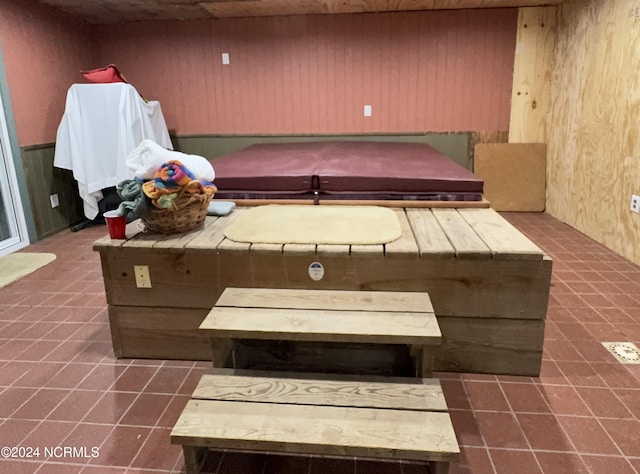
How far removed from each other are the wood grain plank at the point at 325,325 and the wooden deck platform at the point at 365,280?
0.93ft

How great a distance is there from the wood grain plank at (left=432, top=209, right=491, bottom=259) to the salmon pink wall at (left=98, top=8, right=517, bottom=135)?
8.48 ft

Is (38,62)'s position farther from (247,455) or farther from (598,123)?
(598,123)

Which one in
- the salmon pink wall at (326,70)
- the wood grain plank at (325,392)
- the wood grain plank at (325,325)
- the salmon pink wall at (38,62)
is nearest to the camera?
the wood grain plank at (325,392)

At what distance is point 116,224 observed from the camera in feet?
6.50

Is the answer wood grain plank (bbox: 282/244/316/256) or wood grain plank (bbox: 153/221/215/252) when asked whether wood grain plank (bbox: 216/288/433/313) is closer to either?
wood grain plank (bbox: 282/244/316/256)

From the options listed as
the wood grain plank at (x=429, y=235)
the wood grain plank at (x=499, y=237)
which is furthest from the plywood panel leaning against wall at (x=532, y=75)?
the wood grain plank at (x=429, y=235)

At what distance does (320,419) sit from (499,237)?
113cm

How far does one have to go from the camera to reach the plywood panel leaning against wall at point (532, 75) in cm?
439

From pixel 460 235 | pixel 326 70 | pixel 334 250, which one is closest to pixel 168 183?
pixel 334 250

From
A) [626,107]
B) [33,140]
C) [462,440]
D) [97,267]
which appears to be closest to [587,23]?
[626,107]

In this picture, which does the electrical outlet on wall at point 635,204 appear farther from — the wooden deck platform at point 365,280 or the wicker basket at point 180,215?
the wicker basket at point 180,215

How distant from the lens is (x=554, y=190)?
4457 millimetres

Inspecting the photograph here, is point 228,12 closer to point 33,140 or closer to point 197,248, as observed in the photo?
point 33,140

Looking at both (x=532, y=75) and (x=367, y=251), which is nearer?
(x=367, y=251)
